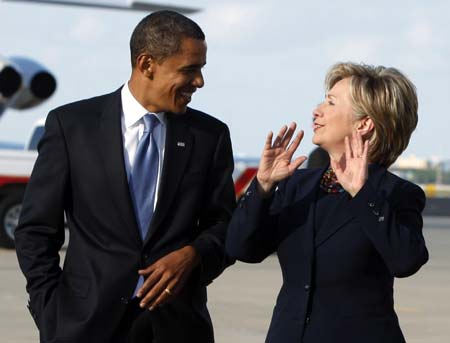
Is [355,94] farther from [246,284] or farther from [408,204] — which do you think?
[246,284]

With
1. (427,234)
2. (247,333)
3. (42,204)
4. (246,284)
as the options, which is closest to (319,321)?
(42,204)

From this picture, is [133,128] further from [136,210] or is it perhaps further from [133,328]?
[133,328]

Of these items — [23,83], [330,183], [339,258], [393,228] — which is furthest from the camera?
[23,83]

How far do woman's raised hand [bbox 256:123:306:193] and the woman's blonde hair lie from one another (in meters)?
0.23

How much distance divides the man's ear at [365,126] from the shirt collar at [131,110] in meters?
0.75

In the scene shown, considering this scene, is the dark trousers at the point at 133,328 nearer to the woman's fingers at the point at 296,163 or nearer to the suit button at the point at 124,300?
the suit button at the point at 124,300

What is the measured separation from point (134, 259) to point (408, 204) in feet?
3.05

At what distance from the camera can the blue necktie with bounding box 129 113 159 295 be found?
4473mm

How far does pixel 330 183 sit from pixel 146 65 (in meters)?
0.76

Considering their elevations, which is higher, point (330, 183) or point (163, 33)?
point (163, 33)

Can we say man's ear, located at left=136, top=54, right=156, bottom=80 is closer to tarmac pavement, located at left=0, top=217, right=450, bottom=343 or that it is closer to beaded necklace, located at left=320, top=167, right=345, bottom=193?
beaded necklace, located at left=320, top=167, right=345, bottom=193

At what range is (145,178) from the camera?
4.51 meters

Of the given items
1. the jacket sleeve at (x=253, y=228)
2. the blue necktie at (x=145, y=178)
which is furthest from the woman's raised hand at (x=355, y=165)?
the blue necktie at (x=145, y=178)

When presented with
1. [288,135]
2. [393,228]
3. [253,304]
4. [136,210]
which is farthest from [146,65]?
[253,304]
